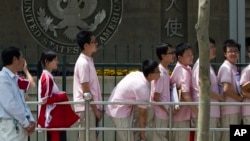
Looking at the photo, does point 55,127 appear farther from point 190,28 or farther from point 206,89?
point 190,28

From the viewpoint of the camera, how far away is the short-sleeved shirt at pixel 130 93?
9695 millimetres

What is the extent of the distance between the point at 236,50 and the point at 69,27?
18.1 feet

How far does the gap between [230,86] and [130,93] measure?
1233 millimetres

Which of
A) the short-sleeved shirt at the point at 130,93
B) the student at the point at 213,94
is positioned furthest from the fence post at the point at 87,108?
the student at the point at 213,94

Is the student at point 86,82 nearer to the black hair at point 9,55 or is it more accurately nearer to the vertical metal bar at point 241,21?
the black hair at point 9,55

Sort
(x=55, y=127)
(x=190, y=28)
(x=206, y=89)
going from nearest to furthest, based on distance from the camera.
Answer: (x=206, y=89) < (x=55, y=127) < (x=190, y=28)

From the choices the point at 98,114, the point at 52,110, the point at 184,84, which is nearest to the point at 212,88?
the point at 184,84

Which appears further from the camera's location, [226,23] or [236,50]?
[226,23]

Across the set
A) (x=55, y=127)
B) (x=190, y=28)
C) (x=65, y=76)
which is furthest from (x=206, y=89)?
(x=190, y=28)

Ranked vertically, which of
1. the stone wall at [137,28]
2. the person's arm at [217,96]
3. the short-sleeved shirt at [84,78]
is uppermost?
the stone wall at [137,28]

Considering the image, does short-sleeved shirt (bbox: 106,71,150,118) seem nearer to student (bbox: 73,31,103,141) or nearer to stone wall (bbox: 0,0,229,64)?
student (bbox: 73,31,103,141)

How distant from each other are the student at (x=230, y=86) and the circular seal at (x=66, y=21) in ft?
17.1

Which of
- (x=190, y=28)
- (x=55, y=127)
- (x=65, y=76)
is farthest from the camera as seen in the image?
(x=190, y=28)

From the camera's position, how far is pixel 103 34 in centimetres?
1508
